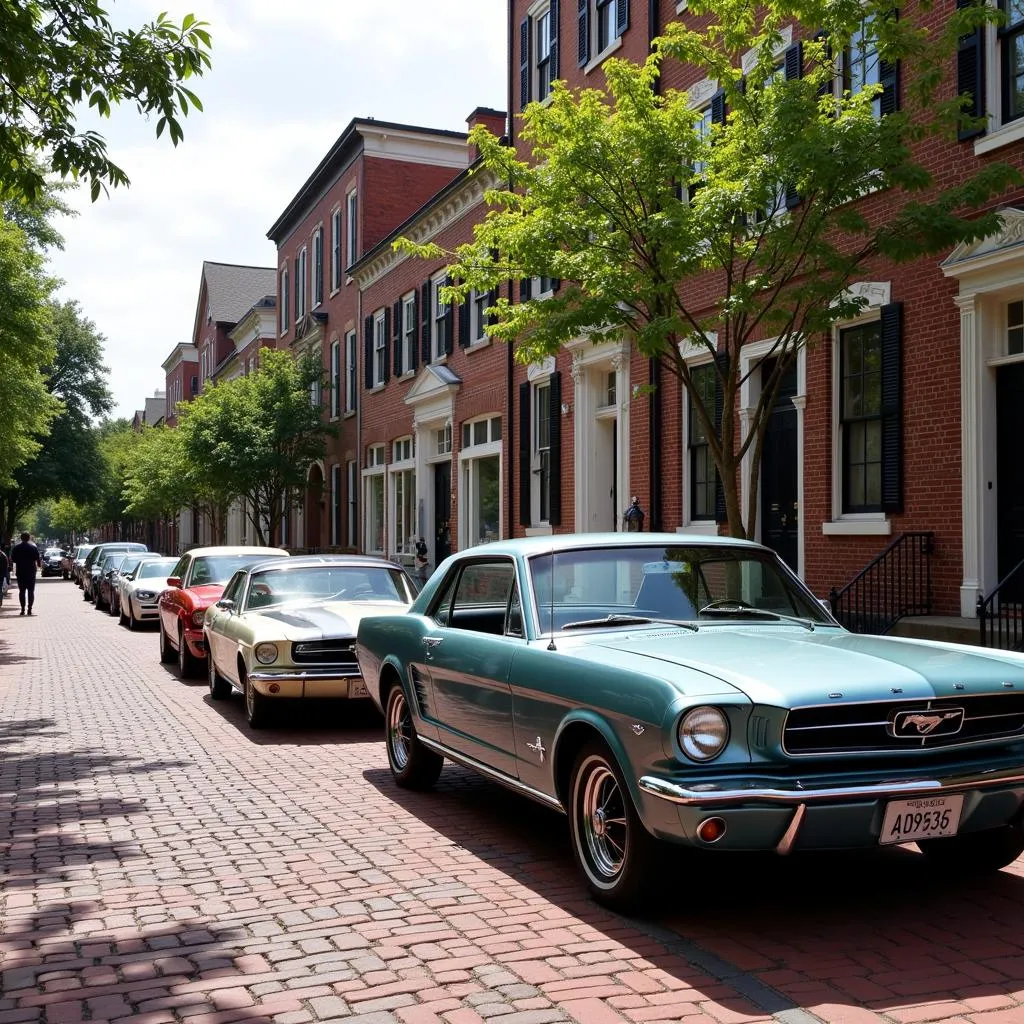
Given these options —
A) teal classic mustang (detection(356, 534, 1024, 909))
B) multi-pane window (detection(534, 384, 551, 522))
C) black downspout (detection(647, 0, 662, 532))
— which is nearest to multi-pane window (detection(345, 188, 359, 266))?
multi-pane window (detection(534, 384, 551, 522))

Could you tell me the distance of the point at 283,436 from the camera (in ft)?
114

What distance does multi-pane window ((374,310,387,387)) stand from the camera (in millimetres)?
32219

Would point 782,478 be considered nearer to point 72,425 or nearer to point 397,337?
point 397,337

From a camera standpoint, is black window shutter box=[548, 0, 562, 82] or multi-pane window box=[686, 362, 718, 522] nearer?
multi-pane window box=[686, 362, 718, 522]

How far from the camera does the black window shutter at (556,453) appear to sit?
2130cm

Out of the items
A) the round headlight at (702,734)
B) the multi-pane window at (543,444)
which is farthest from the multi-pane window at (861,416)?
the round headlight at (702,734)

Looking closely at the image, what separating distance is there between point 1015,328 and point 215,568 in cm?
997

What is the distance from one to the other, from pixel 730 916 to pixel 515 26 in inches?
857

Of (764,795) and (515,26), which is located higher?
(515,26)

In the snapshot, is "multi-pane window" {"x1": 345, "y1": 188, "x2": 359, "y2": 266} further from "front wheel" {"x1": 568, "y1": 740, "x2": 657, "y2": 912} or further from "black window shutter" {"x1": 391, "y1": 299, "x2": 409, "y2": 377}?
"front wheel" {"x1": 568, "y1": 740, "x2": 657, "y2": 912}

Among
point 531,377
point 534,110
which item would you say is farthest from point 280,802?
point 531,377

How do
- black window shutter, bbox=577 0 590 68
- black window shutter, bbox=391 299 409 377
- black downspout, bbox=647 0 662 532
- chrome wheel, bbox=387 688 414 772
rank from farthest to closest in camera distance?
1. black window shutter, bbox=391 299 409 377
2. black window shutter, bbox=577 0 590 68
3. black downspout, bbox=647 0 662 532
4. chrome wheel, bbox=387 688 414 772

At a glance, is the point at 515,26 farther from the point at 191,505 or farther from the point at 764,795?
the point at 191,505

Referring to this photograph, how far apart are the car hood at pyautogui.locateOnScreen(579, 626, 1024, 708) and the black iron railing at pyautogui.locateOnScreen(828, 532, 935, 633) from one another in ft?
22.6
